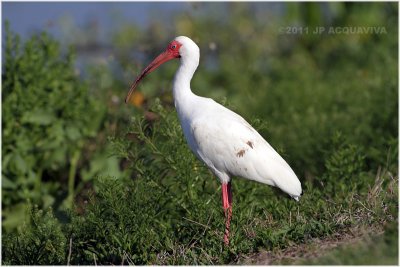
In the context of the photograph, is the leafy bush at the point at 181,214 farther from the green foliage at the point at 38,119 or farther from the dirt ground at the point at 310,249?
the green foliage at the point at 38,119

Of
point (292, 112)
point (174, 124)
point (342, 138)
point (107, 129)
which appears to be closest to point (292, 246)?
point (174, 124)

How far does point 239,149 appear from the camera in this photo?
290 inches

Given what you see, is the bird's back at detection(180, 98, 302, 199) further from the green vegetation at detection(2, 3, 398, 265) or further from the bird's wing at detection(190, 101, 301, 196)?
the green vegetation at detection(2, 3, 398, 265)

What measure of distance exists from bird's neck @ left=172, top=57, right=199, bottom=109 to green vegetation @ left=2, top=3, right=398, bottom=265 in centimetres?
30

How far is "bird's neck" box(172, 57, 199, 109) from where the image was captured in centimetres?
765

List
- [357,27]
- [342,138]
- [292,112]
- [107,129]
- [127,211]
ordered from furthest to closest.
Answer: [357,27], [292,112], [107,129], [342,138], [127,211]

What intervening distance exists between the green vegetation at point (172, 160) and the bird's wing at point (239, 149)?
0.32 metres

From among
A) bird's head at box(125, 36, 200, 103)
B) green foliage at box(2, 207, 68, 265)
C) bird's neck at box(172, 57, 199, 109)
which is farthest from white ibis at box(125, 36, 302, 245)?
green foliage at box(2, 207, 68, 265)

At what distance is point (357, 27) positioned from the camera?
17.1m

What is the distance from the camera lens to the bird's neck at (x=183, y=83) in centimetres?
765

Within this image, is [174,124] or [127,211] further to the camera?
[174,124]

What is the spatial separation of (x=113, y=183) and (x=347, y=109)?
5.75 metres

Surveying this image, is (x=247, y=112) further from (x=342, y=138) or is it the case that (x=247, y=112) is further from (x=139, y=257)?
(x=139, y=257)

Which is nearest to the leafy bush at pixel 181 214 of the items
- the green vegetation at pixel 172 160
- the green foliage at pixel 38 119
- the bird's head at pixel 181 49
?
the green vegetation at pixel 172 160
